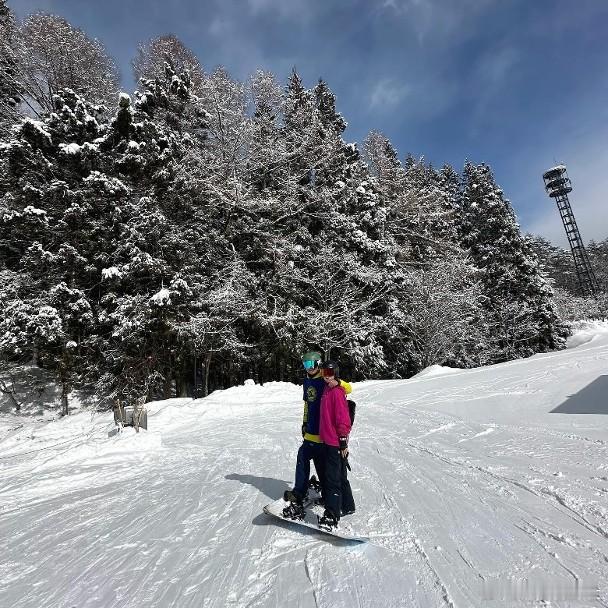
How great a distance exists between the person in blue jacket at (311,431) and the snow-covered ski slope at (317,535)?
0.35 m

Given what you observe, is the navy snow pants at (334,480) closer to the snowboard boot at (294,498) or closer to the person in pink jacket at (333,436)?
the person in pink jacket at (333,436)

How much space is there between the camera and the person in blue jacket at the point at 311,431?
12.2ft

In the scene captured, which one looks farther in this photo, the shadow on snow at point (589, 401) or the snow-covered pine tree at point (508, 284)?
the snow-covered pine tree at point (508, 284)

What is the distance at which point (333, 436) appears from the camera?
3.55 metres

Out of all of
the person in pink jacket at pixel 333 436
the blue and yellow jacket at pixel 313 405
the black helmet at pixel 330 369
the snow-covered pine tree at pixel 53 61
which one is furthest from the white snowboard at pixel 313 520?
the snow-covered pine tree at pixel 53 61

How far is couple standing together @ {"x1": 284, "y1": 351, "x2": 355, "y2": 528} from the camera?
3498 millimetres

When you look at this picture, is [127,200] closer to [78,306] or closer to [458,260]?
[78,306]

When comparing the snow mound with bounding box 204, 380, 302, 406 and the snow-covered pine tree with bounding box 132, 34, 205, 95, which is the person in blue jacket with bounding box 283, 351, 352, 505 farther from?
the snow-covered pine tree with bounding box 132, 34, 205, 95

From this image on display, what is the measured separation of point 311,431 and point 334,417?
314 millimetres

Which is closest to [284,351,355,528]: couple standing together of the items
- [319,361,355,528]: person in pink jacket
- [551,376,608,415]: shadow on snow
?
[319,361,355,528]: person in pink jacket

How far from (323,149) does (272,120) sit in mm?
2971

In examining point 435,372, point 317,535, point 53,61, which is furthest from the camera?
point 53,61

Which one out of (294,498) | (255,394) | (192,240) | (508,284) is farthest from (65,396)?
(508,284)

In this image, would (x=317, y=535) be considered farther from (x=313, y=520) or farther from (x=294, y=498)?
(x=294, y=498)
